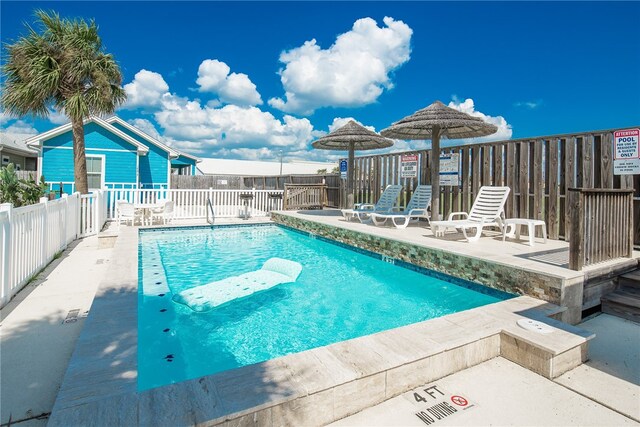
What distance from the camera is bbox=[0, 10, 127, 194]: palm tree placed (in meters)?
10.0

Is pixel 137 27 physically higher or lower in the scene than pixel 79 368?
higher

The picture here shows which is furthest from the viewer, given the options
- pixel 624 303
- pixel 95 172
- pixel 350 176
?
pixel 95 172

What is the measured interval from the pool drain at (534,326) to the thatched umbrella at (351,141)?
692cm

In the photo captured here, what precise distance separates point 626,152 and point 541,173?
1.29 m

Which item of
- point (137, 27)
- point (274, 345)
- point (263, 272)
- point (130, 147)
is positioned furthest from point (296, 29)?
point (274, 345)

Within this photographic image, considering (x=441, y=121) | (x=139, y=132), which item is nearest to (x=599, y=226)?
(x=441, y=121)

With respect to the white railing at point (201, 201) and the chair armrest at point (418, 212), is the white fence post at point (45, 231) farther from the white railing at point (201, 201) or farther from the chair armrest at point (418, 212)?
the chair armrest at point (418, 212)

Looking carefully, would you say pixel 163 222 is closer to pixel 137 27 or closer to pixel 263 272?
pixel 263 272

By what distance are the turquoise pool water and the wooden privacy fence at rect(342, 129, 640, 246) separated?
2438 mm

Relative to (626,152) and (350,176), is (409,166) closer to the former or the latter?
(350,176)

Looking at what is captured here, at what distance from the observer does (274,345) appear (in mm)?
3334

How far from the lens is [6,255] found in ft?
11.0

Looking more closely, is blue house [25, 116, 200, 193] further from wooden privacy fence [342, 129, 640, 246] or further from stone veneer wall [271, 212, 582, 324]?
wooden privacy fence [342, 129, 640, 246]

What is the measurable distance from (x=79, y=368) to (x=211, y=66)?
72.5 ft
